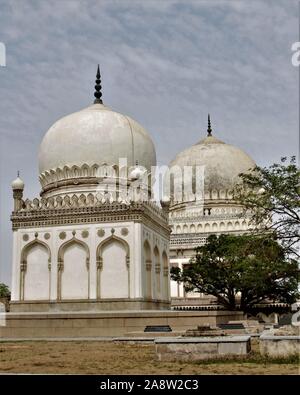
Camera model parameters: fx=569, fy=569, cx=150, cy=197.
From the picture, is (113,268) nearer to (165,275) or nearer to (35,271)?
(35,271)

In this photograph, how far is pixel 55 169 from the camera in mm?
26016

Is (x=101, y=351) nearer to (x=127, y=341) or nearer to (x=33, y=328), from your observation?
(x=127, y=341)

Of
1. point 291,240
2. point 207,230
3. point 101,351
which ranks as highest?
point 207,230

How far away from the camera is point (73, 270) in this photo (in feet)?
74.3

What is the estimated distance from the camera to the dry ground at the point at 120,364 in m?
8.92

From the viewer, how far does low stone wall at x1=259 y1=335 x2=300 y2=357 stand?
33.4 ft

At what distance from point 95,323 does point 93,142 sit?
969 cm

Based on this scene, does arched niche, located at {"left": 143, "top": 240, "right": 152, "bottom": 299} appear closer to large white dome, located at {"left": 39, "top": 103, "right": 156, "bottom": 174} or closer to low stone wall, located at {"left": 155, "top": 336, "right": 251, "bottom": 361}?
large white dome, located at {"left": 39, "top": 103, "right": 156, "bottom": 174}

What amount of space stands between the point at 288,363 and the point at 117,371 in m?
2.97

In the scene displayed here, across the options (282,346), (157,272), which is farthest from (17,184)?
(282,346)

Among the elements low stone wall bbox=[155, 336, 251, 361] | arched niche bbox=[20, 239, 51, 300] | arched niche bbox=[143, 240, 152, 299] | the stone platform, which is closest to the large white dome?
arched niche bbox=[20, 239, 51, 300]

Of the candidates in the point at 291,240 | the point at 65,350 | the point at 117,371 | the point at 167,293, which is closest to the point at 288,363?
the point at 117,371

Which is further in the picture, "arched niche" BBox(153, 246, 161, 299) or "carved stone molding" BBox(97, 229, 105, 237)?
"arched niche" BBox(153, 246, 161, 299)

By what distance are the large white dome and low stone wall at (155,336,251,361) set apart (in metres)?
15.8
